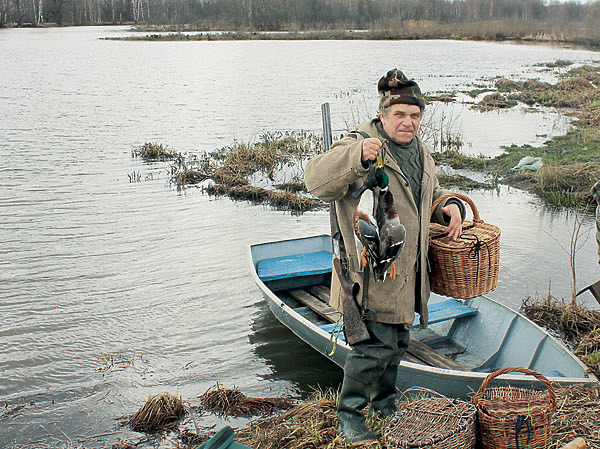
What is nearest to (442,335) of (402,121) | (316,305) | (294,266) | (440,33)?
(316,305)

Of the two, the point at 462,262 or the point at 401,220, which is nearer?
the point at 401,220

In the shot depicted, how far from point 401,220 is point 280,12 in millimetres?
73790

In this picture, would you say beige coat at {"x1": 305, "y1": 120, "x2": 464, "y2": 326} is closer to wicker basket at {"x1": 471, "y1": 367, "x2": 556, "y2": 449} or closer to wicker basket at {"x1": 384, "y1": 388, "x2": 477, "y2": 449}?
wicker basket at {"x1": 384, "y1": 388, "x2": 477, "y2": 449}

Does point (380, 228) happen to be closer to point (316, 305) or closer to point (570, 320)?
point (316, 305)

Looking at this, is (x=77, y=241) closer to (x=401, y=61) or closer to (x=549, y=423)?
(x=549, y=423)

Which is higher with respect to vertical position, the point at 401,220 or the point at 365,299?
the point at 401,220

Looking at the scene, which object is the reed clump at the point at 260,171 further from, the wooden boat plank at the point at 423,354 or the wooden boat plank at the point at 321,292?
the wooden boat plank at the point at 423,354

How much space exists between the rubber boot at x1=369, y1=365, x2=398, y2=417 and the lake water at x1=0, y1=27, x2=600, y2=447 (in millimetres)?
2403

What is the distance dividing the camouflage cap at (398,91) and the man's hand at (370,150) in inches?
14.4

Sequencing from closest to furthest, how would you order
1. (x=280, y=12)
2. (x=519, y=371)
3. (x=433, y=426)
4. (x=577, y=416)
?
(x=433, y=426) → (x=519, y=371) → (x=577, y=416) → (x=280, y=12)

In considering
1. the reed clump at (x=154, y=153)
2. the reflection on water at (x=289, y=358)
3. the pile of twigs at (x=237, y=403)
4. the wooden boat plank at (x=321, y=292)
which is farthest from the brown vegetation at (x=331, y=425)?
the reed clump at (x=154, y=153)

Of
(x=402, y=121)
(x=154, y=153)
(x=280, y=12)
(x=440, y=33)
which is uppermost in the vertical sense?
(x=280, y=12)

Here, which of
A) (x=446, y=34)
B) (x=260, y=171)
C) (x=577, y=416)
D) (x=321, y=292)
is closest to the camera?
(x=577, y=416)

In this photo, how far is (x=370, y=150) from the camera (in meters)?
2.98
